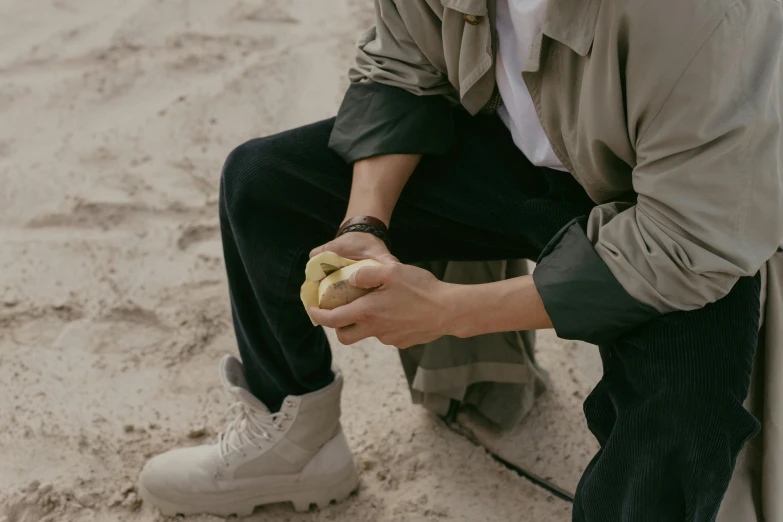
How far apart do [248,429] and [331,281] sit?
1.33 ft

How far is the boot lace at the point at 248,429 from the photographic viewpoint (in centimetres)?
135

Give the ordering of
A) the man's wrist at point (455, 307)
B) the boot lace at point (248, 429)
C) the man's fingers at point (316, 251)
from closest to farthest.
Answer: the man's wrist at point (455, 307), the man's fingers at point (316, 251), the boot lace at point (248, 429)

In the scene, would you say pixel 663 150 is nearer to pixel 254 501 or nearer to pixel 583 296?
pixel 583 296

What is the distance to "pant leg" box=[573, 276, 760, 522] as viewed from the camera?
913 millimetres

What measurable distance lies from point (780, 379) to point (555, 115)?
0.40 meters

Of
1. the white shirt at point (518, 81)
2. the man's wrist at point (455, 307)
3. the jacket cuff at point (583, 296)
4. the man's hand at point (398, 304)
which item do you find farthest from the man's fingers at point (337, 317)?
the white shirt at point (518, 81)

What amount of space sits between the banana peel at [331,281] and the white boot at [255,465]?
10.7 inches

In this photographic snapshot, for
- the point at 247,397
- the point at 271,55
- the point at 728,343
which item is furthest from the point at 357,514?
the point at 271,55

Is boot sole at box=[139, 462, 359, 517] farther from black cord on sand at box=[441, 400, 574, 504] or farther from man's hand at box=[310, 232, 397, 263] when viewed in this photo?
man's hand at box=[310, 232, 397, 263]

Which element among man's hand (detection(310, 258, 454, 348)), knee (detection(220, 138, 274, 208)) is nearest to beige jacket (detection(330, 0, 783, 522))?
man's hand (detection(310, 258, 454, 348))

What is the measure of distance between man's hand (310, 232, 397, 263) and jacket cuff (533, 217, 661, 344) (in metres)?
0.23

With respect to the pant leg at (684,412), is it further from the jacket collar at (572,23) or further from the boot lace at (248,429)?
the boot lace at (248,429)

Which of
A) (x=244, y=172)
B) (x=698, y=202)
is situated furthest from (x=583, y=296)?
(x=244, y=172)

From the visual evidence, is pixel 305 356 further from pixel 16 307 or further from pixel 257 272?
pixel 16 307
